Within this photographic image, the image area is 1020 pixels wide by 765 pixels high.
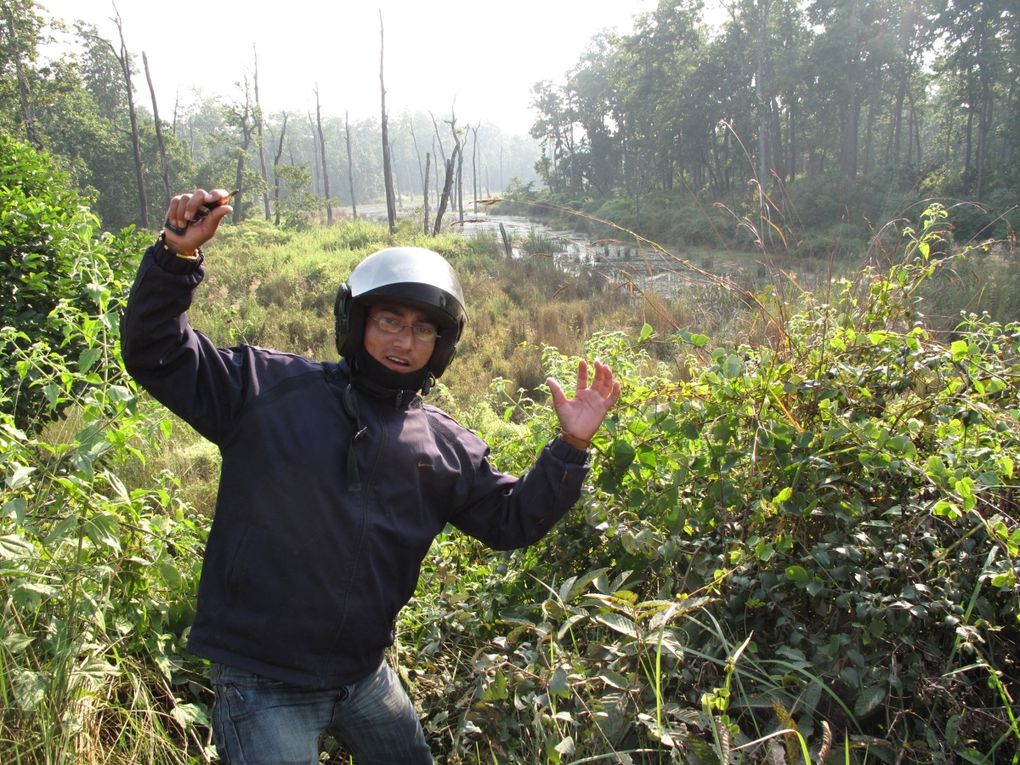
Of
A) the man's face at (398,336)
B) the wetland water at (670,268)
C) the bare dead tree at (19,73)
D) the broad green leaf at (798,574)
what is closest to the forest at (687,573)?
the broad green leaf at (798,574)

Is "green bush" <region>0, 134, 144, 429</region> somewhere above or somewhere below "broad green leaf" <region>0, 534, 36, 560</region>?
above

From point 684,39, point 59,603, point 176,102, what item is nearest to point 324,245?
point 59,603

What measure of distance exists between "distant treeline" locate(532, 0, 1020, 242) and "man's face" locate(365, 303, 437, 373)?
23.9 meters

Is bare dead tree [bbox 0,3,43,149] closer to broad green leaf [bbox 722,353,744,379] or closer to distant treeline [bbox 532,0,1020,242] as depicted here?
distant treeline [bbox 532,0,1020,242]

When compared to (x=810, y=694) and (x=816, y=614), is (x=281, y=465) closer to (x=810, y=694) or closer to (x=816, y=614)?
(x=810, y=694)

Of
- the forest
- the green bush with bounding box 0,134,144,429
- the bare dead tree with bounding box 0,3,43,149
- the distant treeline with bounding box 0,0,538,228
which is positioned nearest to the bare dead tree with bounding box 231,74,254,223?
the distant treeline with bounding box 0,0,538,228

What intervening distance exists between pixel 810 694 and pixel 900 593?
0.41 m

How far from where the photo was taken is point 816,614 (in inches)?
88.5

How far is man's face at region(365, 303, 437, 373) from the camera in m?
2.22

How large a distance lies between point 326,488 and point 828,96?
43366 mm

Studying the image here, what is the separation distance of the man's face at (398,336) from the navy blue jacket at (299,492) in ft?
0.36

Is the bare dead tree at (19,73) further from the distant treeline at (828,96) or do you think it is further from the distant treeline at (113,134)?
the distant treeline at (828,96)

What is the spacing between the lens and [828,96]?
37.9 meters

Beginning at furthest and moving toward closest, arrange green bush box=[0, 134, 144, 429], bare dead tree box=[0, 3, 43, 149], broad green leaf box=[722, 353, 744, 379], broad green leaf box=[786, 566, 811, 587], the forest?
bare dead tree box=[0, 3, 43, 149] < green bush box=[0, 134, 144, 429] < broad green leaf box=[722, 353, 744, 379] < broad green leaf box=[786, 566, 811, 587] < the forest
